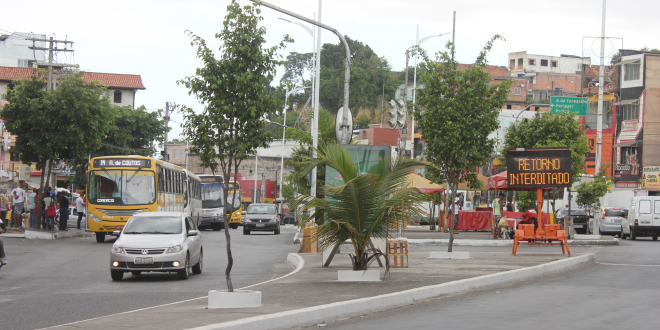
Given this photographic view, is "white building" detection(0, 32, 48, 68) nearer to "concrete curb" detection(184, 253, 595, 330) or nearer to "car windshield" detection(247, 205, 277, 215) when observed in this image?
"car windshield" detection(247, 205, 277, 215)

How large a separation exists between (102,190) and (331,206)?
1772 cm

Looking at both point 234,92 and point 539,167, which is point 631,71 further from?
point 234,92

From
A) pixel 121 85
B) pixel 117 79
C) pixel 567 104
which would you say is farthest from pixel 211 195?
pixel 117 79

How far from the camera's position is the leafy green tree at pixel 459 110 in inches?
781

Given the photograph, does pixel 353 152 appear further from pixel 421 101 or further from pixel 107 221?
pixel 107 221

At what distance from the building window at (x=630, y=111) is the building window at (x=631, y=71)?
223cm

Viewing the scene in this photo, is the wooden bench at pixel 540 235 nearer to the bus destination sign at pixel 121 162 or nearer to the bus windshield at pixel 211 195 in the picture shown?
the bus destination sign at pixel 121 162

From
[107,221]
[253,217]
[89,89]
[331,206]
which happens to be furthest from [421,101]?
[253,217]

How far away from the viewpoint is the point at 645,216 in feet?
112

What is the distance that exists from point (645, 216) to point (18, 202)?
28.9 metres

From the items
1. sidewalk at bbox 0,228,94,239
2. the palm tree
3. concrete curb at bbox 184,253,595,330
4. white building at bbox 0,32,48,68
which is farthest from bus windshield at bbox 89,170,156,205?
white building at bbox 0,32,48,68

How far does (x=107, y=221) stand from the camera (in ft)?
91.7

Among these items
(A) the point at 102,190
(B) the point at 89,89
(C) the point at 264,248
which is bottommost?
(C) the point at 264,248

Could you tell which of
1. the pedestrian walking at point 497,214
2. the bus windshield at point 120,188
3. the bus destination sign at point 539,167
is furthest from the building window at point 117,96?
the bus destination sign at point 539,167
